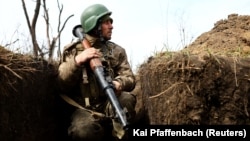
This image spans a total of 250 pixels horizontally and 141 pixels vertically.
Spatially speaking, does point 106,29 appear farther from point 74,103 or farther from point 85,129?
point 85,129

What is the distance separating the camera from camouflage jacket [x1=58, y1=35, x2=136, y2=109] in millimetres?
4379

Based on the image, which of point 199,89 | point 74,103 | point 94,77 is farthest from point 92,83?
point 199,89

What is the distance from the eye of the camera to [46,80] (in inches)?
176

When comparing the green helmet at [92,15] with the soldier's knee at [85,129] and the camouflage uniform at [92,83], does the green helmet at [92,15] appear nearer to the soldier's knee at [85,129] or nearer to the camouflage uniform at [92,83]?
the camouflage uniform at [92,83]

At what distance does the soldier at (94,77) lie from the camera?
172 inches

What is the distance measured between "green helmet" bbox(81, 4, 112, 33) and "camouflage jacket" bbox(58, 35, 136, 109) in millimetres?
159

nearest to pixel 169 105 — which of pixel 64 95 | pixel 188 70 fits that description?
pixel 188 70

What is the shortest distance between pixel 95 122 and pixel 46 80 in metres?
0.57

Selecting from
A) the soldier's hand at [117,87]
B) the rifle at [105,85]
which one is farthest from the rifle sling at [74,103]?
the rifle at [105,85]

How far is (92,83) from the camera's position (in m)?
4.52

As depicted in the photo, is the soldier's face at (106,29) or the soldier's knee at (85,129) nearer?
the soldier's knee at (85,129)

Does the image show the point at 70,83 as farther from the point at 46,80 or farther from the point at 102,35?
the point at 102,35

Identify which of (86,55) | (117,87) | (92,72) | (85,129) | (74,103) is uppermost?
(86,55)

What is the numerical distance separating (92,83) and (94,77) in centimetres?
6
